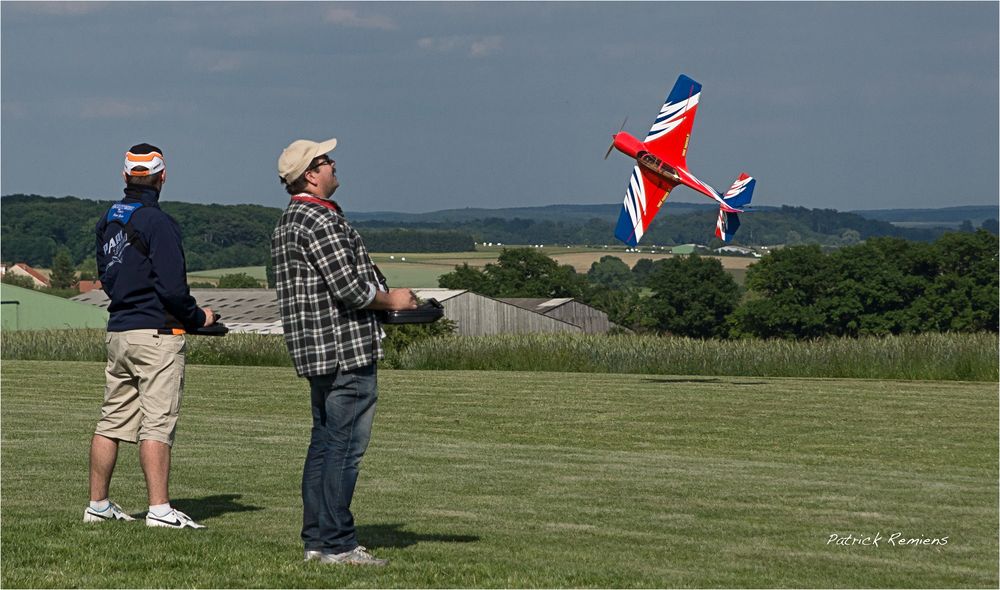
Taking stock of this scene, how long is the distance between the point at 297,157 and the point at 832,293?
3712 inches

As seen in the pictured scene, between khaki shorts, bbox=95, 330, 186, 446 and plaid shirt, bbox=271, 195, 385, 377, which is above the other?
plaid shirt, bbox=271, 195, 385, 377

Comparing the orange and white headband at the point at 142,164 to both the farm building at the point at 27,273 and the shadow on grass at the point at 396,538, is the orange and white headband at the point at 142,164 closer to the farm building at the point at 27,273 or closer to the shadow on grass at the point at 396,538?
the shadow on grass at the point at 396,538

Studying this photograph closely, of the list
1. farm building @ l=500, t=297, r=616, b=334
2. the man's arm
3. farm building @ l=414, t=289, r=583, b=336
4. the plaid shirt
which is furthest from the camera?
farm building @ l=500, t=297, r=616, b=334

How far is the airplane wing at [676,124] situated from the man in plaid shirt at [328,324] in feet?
67.8

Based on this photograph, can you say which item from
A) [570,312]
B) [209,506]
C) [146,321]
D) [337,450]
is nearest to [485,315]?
[570,312]

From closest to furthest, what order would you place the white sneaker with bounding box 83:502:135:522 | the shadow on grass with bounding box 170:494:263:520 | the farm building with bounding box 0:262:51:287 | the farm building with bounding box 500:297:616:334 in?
the white sneaker with bounding box 83:502:135:522 < the shadow on grass with bounding box 170:494:263:520 < the farm building with bounding box 500:297:616:334 < the farm building with bounding box 0:262:51:287

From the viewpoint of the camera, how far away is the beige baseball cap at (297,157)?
675cm

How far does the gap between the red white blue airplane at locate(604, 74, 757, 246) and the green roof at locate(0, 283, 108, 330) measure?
115 ft

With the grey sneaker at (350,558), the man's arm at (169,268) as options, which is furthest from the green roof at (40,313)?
the grey sneaker at (350,558)

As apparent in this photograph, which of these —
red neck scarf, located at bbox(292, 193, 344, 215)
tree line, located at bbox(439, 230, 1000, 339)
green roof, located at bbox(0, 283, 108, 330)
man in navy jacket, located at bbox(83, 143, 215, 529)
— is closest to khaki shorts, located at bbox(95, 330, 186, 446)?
man in navy jacket, located at bbox(83, 143, 215, 529)

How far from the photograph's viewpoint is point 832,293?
321ft

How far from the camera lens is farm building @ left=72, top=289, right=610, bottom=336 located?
68.1 meters

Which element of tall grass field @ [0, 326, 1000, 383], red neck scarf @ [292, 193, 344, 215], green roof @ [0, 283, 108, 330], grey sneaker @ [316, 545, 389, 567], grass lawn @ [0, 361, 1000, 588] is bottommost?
green roof @ [0, 283, 108, 330]

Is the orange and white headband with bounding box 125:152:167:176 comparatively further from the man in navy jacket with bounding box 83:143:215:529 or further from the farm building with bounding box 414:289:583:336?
the farm building with bounding box 414:289:583:336
